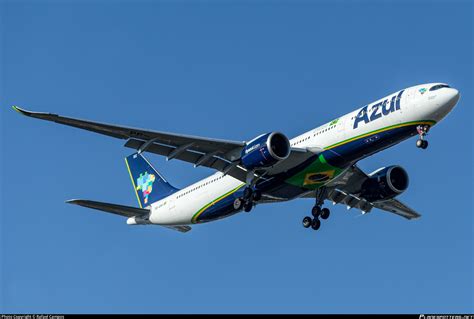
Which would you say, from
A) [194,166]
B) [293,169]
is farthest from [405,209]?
[194,166]

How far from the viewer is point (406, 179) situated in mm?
41312

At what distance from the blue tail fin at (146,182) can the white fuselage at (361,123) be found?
12.7 ft

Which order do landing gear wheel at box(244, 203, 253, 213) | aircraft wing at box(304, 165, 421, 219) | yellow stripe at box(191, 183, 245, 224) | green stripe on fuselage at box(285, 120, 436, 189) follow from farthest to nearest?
aircraft wing at box(304, 165, 421, 219) → yellow stripe at box(191, 183, 245, 224) → landing gear wheel at box(244, 203, 253, 213) → green stripe on fuselage at box(285, 120, 436, 189)

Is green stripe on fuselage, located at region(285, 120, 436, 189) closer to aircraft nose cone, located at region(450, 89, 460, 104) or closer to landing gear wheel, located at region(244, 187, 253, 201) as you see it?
landing gear wheel, located at region(244, 187, 253, 201)

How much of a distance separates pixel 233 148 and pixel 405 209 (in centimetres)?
1323

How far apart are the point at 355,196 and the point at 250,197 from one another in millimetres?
6810

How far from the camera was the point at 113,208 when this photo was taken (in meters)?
42.6

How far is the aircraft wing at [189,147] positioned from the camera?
1398 inches

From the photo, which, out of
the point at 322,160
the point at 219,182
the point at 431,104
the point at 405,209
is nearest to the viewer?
the point at 431,104

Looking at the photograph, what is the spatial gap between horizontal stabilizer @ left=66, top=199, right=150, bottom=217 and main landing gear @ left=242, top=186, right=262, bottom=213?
7.64m

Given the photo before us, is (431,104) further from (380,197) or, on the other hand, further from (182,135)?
(182,135)

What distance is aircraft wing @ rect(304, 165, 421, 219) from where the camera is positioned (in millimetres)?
41156

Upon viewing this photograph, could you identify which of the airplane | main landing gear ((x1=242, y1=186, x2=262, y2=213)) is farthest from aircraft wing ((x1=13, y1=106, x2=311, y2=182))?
main landing gear ((x1=242, y1=186, x2=262, y2=213))

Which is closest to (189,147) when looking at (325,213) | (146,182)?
(325,213)
